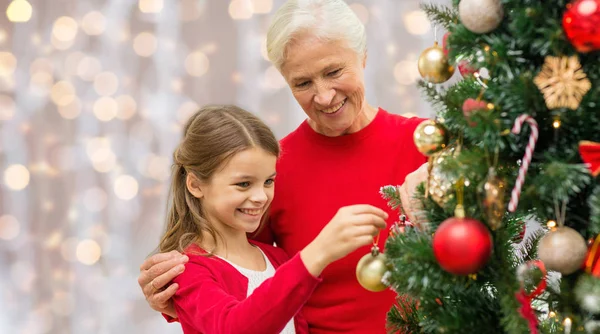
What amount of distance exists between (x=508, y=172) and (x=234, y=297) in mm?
594

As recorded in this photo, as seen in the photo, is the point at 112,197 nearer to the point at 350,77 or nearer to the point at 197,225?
the point at 197,225

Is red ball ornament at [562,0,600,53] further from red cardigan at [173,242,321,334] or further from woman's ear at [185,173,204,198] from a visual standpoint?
woman's ear at [185,173,204,198]

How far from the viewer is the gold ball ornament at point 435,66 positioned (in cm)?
100

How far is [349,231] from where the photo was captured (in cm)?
103

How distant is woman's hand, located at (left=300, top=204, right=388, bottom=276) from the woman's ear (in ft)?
1.58

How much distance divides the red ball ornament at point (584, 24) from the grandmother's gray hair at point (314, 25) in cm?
70

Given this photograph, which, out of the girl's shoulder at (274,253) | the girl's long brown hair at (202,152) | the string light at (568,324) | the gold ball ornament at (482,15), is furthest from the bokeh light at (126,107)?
the string light at (568,324)

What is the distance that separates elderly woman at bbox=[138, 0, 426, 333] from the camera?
1.45 m

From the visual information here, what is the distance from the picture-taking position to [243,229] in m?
1.46

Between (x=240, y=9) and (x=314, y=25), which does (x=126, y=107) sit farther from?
(x=314, y=25)

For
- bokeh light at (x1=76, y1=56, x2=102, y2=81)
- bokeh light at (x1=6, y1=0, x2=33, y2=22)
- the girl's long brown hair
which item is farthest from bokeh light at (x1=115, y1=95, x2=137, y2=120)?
the girl's long brown hair

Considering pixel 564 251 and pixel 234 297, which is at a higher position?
pixel 234 297

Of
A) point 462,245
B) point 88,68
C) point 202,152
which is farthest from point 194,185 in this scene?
point 88,68

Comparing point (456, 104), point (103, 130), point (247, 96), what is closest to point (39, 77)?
point (103, 130)
